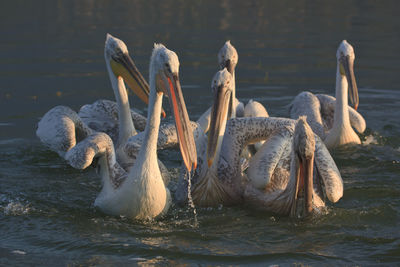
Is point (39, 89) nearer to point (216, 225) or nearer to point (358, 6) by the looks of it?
point (216, 225)

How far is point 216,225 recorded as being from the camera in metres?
5.13

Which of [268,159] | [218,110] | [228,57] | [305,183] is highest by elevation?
[228,57]

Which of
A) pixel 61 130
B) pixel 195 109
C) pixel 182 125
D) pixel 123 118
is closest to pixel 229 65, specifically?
pixel 123 118

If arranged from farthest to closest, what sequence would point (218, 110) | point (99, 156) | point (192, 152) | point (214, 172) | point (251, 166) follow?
A: point (251, 166), point (214, 172), point (218, 110), point (99, 156), point (192, 152)

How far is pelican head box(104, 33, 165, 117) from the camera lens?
6344mm

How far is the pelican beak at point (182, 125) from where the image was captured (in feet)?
14.9

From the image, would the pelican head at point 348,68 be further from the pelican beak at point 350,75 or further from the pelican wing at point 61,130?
the pelican wing at point 61,130

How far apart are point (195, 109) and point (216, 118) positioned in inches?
127

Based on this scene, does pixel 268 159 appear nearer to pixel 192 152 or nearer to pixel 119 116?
pixel 192 152

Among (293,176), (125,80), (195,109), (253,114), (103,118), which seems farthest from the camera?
(195,109)

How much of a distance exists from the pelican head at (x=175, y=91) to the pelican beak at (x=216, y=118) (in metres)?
0.73

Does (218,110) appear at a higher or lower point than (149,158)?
higher

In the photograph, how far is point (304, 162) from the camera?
16.4 ft

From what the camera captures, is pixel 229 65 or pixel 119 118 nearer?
pixel 119 118
